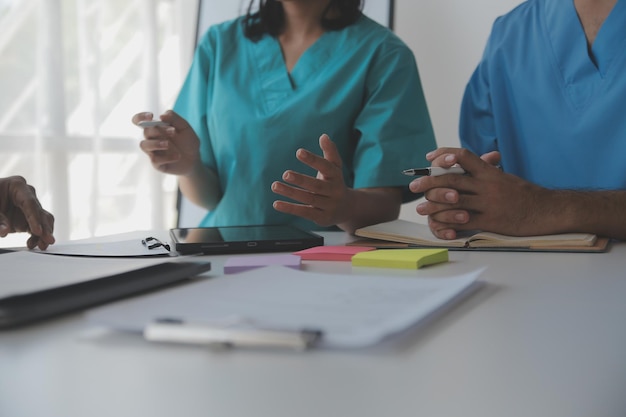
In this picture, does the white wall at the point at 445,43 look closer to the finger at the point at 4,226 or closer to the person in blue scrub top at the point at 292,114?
the person in blue scrub top at the point at 292,114

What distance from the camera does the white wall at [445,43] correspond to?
2221 mm

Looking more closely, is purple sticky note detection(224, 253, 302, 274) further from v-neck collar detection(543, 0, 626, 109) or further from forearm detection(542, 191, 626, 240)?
A: v-neck collar detection(543, 0, 626, 109)

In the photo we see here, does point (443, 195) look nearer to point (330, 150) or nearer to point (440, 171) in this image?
point (440, 171)

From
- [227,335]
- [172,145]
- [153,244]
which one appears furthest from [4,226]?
[227,335]

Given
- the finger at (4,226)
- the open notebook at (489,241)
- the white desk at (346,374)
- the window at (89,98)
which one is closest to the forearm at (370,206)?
the open notebook at (489,241)

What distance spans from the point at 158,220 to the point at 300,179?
1678 millimetres

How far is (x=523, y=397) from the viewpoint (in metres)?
0.33

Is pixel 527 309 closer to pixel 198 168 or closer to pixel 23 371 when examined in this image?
pixel 23 371

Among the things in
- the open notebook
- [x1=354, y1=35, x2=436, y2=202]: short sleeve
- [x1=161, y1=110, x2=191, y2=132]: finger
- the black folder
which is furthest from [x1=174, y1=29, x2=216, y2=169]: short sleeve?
the black folder

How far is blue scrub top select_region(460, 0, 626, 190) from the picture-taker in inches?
45.1

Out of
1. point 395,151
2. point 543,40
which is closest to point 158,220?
point 395,151

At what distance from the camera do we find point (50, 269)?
694mm

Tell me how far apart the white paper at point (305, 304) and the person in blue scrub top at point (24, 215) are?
0.46 metres

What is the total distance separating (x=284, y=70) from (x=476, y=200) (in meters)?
0.61
